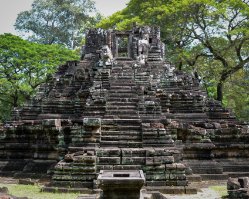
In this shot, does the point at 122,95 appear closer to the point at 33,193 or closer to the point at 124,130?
the point at 124,130

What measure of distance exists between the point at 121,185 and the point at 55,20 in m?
41.1

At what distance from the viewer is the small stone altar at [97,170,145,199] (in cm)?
729

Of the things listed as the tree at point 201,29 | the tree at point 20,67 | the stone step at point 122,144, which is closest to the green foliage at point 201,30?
the tree at point 201,29

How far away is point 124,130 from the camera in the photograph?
12586 mm

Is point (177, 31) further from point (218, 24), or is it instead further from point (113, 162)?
point (113, 162)

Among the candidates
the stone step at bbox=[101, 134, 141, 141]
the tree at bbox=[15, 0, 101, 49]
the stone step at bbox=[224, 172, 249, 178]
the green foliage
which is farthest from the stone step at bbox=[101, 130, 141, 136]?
the tree at bbox=[15, 0, 101, 49]

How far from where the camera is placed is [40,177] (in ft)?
41.3

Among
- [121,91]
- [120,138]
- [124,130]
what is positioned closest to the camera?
[120,138]

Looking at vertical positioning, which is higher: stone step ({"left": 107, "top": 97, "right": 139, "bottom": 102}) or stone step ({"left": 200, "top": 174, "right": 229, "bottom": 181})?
stone step ({"left": 107, "top": 97, "right": 139, "bottom": 102})

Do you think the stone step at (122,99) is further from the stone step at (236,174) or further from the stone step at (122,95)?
the stone step at (236,174)

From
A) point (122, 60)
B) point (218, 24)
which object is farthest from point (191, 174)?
point (218, 24)

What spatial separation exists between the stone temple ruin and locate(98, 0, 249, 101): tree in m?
7.96

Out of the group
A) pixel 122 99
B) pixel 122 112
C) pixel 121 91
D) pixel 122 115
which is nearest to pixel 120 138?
pixel 122 115

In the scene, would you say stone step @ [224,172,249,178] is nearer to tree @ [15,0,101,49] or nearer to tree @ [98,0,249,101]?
tree @ [98,0,249,101]
